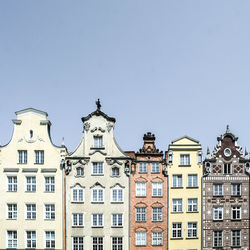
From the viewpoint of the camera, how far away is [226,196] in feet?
125

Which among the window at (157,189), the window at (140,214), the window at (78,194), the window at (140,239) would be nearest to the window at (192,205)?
the window at (157,189)

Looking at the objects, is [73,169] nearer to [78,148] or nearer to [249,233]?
[78,148]

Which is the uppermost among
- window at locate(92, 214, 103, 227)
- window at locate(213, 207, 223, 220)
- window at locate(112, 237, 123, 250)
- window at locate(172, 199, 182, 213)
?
window at locate(172, 199, 182, 213)

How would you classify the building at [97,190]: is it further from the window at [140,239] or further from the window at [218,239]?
the window at [218,239]

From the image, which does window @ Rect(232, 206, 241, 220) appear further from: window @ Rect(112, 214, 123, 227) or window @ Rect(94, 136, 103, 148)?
window @ Rect(94, 136, 103, 148)

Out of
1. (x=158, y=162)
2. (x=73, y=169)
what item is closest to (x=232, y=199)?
(x=158, y=162)

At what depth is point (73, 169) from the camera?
126 feet

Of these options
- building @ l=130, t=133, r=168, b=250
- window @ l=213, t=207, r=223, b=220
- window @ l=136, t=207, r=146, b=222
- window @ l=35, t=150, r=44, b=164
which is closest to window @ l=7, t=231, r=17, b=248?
window @ l=35, t=150, r=44, b=164

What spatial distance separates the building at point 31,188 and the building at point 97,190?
4.83 ft

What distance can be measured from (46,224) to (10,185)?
5.80m

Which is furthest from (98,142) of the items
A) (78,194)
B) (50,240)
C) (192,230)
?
(192,230)

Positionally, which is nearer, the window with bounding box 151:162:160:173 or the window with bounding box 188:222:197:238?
the window with bounding box 188:222:197:238

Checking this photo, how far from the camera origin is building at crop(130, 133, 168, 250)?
3772cm

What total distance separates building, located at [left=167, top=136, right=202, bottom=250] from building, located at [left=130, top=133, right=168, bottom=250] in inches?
31.3
